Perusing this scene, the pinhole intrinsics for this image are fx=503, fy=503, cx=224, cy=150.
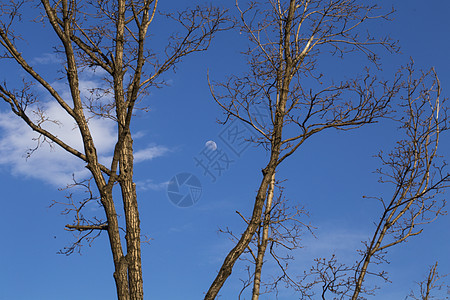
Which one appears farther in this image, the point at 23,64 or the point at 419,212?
the point at 419,212

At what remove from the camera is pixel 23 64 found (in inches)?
247

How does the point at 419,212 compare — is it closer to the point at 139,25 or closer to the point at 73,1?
the point at 139,25

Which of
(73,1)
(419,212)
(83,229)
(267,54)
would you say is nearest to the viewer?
(83,229)

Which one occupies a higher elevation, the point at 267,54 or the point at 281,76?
the point at 267,54

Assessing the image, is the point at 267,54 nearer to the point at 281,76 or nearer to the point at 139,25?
the point at 281,76

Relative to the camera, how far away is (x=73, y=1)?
6.62 m

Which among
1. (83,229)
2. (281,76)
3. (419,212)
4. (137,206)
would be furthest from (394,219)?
(83,229)

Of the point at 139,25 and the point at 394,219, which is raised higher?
the point at 139,25

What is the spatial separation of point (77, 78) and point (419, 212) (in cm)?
547

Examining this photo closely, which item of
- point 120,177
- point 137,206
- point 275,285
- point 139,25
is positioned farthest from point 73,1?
point 275,285

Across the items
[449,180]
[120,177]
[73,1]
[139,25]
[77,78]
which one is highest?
[73,1]

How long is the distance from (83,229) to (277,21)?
4034 mm

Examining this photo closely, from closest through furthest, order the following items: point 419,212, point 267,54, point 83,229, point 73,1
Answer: point 83,229
point 73,1
point 267,54
point 419,212

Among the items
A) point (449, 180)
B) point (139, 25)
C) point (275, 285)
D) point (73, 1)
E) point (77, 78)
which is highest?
point (73, 1)
